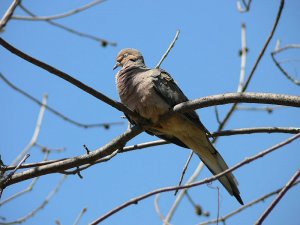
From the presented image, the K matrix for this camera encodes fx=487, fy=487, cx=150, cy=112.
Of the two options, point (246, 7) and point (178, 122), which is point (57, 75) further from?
point (246, 7)

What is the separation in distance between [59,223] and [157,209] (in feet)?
4.17

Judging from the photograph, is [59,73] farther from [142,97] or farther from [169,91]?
[169,91]

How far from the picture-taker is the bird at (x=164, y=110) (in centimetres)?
477

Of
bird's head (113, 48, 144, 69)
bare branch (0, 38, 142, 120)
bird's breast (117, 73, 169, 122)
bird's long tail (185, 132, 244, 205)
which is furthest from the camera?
bird's head (113, 48, 144, 69)

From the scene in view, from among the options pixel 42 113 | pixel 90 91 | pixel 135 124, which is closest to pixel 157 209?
pixel 135 124

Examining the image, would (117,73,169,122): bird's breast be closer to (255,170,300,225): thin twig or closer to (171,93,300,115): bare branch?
(171,93,300,115): bare branch

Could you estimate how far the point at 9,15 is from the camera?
376cm

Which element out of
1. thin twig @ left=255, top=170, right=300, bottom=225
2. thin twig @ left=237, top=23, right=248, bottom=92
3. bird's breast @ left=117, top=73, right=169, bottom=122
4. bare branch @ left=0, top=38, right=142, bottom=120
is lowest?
thin twig @ left=255, top=170, right=300, bottom=225

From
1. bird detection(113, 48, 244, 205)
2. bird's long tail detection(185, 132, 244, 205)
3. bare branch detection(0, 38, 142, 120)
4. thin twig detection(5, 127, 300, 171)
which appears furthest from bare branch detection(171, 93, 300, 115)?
bird's long tail detection(185, 132, 244, 205)

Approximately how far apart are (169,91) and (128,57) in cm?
120

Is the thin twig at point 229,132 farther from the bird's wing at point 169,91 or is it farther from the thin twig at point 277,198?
the thin twig at point 277,198

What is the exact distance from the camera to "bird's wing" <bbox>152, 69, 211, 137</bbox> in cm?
483

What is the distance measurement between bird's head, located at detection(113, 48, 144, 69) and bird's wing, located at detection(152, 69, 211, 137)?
2.61 ft

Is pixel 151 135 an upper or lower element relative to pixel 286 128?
upper
